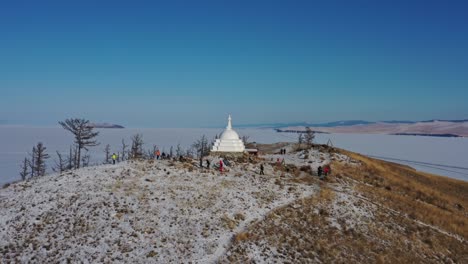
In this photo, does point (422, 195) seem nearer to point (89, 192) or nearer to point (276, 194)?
point (276, 194)

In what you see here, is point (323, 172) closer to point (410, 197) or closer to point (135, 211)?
point (410, 197)

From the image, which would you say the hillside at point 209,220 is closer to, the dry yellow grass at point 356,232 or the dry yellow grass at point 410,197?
the dry yellow grass at point 356,232

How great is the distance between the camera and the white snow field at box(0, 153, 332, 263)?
85.4 feet

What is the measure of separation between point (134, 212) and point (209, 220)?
6.14 m

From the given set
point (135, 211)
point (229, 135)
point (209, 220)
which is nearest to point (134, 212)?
point (135, 211)

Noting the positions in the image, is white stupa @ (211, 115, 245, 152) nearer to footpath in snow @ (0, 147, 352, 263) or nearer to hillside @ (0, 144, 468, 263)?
hillside @ (0, 144, 468, 263)

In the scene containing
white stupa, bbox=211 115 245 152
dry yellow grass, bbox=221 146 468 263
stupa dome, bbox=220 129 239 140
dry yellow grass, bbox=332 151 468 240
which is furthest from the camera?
stupa dome, bbox=220 129 239 140

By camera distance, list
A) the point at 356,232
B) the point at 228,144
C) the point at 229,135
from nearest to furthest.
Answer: the point at 356,232, the point at 228,144, the point at 229,135

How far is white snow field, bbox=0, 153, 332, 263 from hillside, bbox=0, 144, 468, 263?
86mm

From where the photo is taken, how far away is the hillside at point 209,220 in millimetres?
26562

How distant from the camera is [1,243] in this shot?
2661 centimetres

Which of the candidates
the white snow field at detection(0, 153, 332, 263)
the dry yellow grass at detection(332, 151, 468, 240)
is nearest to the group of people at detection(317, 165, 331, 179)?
the dry yellow grass at detection(332, 151, 468, 240)

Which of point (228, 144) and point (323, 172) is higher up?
point (228, 144)

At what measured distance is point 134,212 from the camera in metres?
30.7
